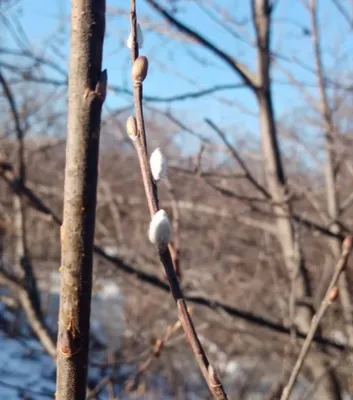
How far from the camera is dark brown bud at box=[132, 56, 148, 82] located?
469 mm

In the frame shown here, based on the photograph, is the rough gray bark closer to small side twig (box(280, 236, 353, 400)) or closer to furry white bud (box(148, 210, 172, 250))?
furry white bud (box(148, 210, 172, 250))

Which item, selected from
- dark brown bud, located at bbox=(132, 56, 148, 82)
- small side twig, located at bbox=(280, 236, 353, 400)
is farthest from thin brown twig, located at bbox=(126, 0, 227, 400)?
small side twig, located at bbox=(280, 236, 353, 400)

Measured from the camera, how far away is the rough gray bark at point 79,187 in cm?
47

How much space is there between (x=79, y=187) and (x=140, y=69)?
0.10 metres

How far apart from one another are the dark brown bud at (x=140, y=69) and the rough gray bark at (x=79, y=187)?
0.03m

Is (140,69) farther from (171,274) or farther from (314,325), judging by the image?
(314,325)

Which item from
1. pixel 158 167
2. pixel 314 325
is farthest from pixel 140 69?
pixel 314 325

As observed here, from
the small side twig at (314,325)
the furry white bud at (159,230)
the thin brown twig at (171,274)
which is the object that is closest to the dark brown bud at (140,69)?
the thin brown twig at (171,274)

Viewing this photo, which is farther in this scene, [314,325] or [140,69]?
[314,325]

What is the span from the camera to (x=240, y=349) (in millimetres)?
4539

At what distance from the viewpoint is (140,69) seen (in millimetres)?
472

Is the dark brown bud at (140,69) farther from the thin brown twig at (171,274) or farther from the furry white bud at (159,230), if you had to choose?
the furry white bud at (159,230)

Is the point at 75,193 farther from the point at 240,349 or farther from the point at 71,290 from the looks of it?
the point at 240,349

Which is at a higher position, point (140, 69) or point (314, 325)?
point (140, 69)
